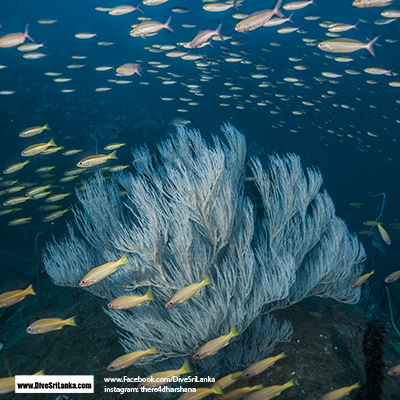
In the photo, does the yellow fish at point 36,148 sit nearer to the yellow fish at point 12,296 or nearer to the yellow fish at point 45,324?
the yellow fish at point 12,296

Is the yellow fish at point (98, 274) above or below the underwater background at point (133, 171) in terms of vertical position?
above

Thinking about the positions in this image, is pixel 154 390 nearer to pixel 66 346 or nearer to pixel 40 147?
pixel 66 346

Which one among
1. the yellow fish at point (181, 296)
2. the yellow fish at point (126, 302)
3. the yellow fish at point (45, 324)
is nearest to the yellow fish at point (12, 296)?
the yellow fish at point (45, 324)

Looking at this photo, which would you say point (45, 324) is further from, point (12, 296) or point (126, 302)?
point (126, 302)

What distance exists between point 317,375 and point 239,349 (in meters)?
1.13

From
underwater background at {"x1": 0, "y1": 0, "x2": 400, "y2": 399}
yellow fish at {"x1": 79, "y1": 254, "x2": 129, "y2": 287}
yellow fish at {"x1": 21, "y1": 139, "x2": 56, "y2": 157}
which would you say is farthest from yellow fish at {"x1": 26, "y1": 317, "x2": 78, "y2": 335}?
yellow fish at {"x1": 21, "y1": 139, "x2": 56, "y2": 157}

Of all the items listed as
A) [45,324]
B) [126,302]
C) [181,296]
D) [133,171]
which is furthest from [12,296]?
[133,171]

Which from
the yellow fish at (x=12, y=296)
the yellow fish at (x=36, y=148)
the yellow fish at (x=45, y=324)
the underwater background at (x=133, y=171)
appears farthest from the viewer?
the yellow fish at (x=36, y=148)

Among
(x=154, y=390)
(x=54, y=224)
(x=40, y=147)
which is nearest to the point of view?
(x=154, y=390)

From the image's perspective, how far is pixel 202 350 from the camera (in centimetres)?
257

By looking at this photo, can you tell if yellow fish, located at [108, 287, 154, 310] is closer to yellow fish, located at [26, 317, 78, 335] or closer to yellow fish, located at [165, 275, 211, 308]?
yellow fish, located at [165, 275, 211, 308]

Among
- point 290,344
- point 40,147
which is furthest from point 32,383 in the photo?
point 40,147

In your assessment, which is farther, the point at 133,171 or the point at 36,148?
the point at 133,171

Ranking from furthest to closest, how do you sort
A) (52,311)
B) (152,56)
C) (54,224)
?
1. (152,56)
2. (54,224)
3. (52,311)
